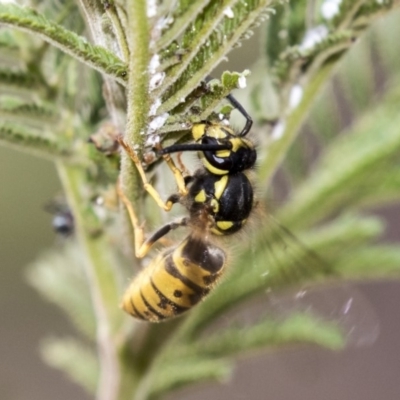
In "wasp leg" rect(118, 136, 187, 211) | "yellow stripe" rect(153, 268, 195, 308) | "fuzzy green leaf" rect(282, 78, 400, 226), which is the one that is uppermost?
"fuzzy green leaf" rect(282, 78, 400, 226)

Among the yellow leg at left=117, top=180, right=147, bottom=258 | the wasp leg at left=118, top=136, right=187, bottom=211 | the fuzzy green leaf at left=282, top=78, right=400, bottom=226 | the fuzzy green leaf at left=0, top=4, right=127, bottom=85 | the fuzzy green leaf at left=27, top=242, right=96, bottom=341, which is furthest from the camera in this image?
the fuzzy green leaf at left=27, top=242, right=96, bottom=341

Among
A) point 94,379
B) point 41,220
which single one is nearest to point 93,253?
point 94,379

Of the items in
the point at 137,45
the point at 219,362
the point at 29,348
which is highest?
the point at 137,45

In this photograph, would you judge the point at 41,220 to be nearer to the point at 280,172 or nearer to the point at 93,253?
the point at 280,172

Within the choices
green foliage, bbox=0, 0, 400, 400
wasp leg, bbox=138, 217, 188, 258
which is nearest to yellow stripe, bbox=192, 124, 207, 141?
green foliage, bbox=0, 0, 400, 400

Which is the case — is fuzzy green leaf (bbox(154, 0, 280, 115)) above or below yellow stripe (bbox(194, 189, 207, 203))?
above

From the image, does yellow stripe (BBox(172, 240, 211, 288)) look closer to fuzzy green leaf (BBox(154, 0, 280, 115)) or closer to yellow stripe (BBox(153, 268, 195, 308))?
yellow stripe (BBox(153, 268, 195, 308))

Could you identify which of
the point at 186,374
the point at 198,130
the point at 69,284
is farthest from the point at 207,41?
the point at 69,284
